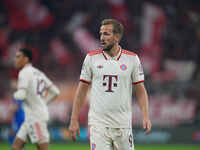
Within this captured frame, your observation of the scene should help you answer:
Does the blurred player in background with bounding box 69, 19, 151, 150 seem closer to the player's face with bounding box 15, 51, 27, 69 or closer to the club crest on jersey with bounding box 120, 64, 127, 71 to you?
the club crest on jersey with bounding box 120, 64, 127, 71

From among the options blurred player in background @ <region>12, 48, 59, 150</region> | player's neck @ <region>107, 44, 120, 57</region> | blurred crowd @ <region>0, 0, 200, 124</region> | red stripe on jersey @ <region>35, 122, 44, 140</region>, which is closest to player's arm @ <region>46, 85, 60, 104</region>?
blurred player in background @ <region>12, 48, 59, 150</region>

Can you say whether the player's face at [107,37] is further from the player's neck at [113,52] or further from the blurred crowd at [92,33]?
the blurred crowd at [92,33]

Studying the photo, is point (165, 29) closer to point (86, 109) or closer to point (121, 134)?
point (86, 109)

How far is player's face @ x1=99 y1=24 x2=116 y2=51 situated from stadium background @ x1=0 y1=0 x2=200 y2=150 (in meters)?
11.2

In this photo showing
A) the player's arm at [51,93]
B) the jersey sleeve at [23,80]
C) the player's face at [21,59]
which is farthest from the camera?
the player's arm at [51,93]

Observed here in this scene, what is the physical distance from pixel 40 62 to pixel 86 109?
2.84 metres

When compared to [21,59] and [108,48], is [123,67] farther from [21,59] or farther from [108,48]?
[21,59]

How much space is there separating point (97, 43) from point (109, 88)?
12.7 m

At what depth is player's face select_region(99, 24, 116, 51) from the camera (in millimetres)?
6156

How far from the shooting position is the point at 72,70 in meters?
18.4

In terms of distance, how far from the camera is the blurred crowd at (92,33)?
18.4 metres

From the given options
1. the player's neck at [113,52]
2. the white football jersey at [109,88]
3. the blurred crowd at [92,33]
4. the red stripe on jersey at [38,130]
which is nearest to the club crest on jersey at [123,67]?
the white football jersey at [109,88]

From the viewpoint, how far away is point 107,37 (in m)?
6.16

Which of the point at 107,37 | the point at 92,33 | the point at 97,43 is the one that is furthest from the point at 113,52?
the point at 92,33
